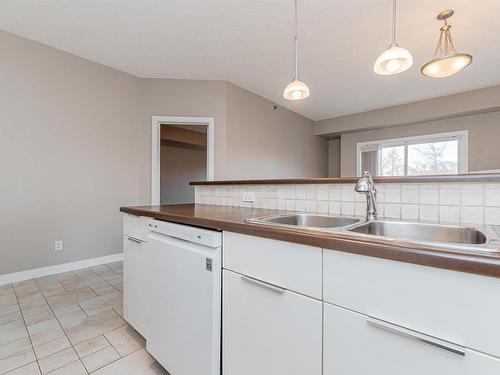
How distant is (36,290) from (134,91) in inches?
105

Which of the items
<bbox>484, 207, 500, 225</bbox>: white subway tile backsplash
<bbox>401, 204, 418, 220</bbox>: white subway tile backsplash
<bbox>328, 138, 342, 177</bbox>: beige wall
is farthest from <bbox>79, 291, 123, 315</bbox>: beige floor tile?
<bbox>328, 138, 342, 177</bbox>: beige wall

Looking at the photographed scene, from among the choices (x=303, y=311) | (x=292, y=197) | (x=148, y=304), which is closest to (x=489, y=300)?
(x=303, y=311)

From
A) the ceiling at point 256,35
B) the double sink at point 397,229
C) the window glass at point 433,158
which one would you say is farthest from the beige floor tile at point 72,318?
the window glass at point 433,158

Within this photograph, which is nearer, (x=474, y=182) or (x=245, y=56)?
(x=474, y=182)

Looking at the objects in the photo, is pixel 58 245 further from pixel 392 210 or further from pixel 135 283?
pixel 392 210

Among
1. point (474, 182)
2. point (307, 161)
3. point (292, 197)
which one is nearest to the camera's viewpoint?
point (474, 182)

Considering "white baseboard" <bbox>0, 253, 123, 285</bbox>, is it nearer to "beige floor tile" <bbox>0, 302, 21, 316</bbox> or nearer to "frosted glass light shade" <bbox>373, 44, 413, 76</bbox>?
"beige floor tile" <bbox>0, 302, 21, 316</bbox>

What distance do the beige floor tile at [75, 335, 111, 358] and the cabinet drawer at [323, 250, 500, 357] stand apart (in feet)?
5.12

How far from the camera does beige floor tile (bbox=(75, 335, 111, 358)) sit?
58.5 inches

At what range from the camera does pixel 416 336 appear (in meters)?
0.61

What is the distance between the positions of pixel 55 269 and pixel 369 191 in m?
3.38

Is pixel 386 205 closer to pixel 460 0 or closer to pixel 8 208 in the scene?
pixel 460 0

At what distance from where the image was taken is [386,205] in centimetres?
120

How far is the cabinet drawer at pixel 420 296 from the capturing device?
1.73 ft
